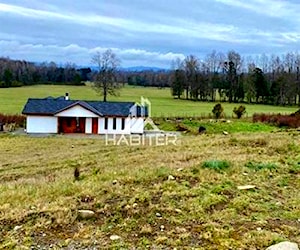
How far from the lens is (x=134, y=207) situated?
6.29 m

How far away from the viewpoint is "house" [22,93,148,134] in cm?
3912

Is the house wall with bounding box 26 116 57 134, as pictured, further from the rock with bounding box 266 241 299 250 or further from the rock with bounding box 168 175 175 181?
the rock with bounding box 266 241 299 250

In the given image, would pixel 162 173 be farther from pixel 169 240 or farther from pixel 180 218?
pixel 169 240

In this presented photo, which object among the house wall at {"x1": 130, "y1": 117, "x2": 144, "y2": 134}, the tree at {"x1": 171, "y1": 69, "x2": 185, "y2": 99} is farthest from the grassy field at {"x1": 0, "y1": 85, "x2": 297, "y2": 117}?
the house wall at {"x1": 130, "y1": 117, "x2": 144, "y2": 134}

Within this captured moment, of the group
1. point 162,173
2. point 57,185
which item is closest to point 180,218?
point 162,173

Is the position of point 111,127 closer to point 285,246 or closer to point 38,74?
point 285,246

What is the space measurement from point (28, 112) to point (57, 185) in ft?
106

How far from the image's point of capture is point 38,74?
108 metres

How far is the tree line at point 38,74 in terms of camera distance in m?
97.9

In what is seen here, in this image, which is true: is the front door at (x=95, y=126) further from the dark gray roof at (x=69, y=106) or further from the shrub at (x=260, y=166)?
the shrub at (x=260, y=166)

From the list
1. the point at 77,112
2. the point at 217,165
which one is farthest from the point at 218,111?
the point at 217,165

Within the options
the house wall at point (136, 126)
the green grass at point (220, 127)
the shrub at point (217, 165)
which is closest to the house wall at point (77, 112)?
the house wall at point (136, 126)

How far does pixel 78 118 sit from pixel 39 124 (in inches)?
145

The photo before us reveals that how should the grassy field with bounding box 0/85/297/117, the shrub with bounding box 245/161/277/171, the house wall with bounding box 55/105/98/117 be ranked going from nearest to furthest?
the shrub with bounding box 245/161/277/171 → the house wall with bounding box 55/105/98/117 → the grassy field with bounding box 0/85/297/117
